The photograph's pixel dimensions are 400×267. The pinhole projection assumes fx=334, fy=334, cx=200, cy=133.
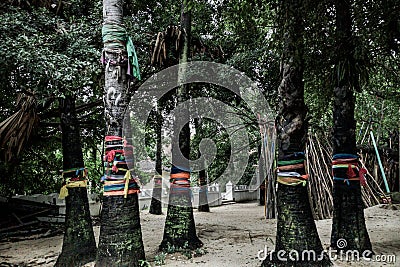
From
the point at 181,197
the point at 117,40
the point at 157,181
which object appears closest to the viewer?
the point at 117,40

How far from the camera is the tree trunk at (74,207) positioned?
4.73m

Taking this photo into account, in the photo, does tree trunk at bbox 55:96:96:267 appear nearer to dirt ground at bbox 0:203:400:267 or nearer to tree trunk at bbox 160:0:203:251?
dirt ground at bbox 0:203:400:267

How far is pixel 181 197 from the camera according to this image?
5020 millimetres

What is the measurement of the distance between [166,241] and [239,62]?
3.97 meters

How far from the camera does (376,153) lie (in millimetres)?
9438

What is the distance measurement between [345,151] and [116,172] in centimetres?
284

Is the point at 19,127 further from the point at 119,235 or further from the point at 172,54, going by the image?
the point at 172,54

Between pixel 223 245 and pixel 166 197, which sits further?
pixel 166 197

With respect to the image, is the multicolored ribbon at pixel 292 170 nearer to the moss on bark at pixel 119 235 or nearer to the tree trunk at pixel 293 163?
the tree trunk at pixel 293 163

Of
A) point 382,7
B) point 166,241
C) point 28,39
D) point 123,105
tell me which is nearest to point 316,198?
point 166,241

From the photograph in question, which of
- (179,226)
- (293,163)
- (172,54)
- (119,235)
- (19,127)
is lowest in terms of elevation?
(179,226)

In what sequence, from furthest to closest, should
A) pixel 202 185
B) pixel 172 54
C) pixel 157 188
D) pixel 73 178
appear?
pixel 202 185 → pixel 157 188 → pixel 172 54 → pixel 73 178

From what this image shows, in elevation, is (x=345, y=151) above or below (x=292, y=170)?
above

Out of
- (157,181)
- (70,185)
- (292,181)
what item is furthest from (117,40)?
(157,181)
